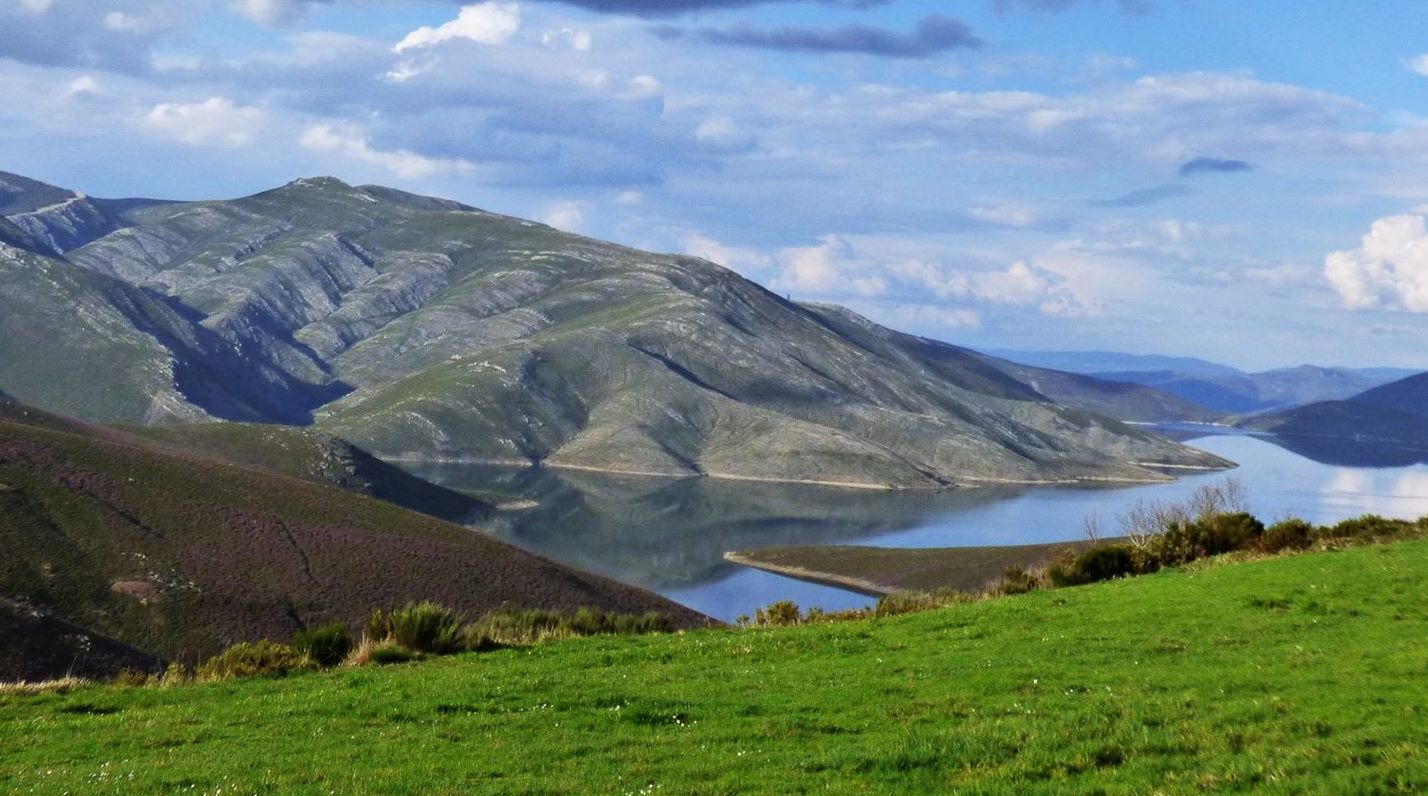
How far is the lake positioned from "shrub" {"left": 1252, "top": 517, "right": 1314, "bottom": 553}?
44827 mm

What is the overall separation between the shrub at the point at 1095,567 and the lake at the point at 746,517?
4549 cm

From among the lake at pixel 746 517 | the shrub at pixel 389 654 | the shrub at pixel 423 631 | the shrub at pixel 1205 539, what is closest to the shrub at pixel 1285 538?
the shrub at pixel 1205 539

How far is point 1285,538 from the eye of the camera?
33938mm

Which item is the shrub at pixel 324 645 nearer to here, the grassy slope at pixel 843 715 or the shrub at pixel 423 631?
the shrub at pixel 423 631

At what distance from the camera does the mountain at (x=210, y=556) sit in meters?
39.9

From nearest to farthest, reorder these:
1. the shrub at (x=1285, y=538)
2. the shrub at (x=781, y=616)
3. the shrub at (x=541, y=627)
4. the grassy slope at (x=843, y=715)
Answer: the grassy slope at (x=843, y=715) → the shrub at (x=541, y=627) → the shrub at (x=781, y=616) → the shrub at (x=1285, y=538)

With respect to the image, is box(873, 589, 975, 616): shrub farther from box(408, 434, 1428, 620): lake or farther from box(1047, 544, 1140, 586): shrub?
box(408, 434, 1428, 620): lake

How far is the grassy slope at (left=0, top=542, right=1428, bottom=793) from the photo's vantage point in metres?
12.2

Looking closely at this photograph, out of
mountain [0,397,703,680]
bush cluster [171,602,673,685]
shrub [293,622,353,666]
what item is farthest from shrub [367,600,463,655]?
mountain [0,397,703,680]

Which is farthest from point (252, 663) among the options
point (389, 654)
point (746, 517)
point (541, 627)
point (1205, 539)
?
point (746, 517)

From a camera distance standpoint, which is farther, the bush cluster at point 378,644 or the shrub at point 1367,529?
the shrub at point 1367,529

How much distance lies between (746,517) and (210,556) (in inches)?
4288

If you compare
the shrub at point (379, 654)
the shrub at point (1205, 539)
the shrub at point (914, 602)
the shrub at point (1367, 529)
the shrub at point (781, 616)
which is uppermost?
the shrub at point (1367, 529)

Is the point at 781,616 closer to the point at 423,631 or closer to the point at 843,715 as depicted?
the point at 423,631
